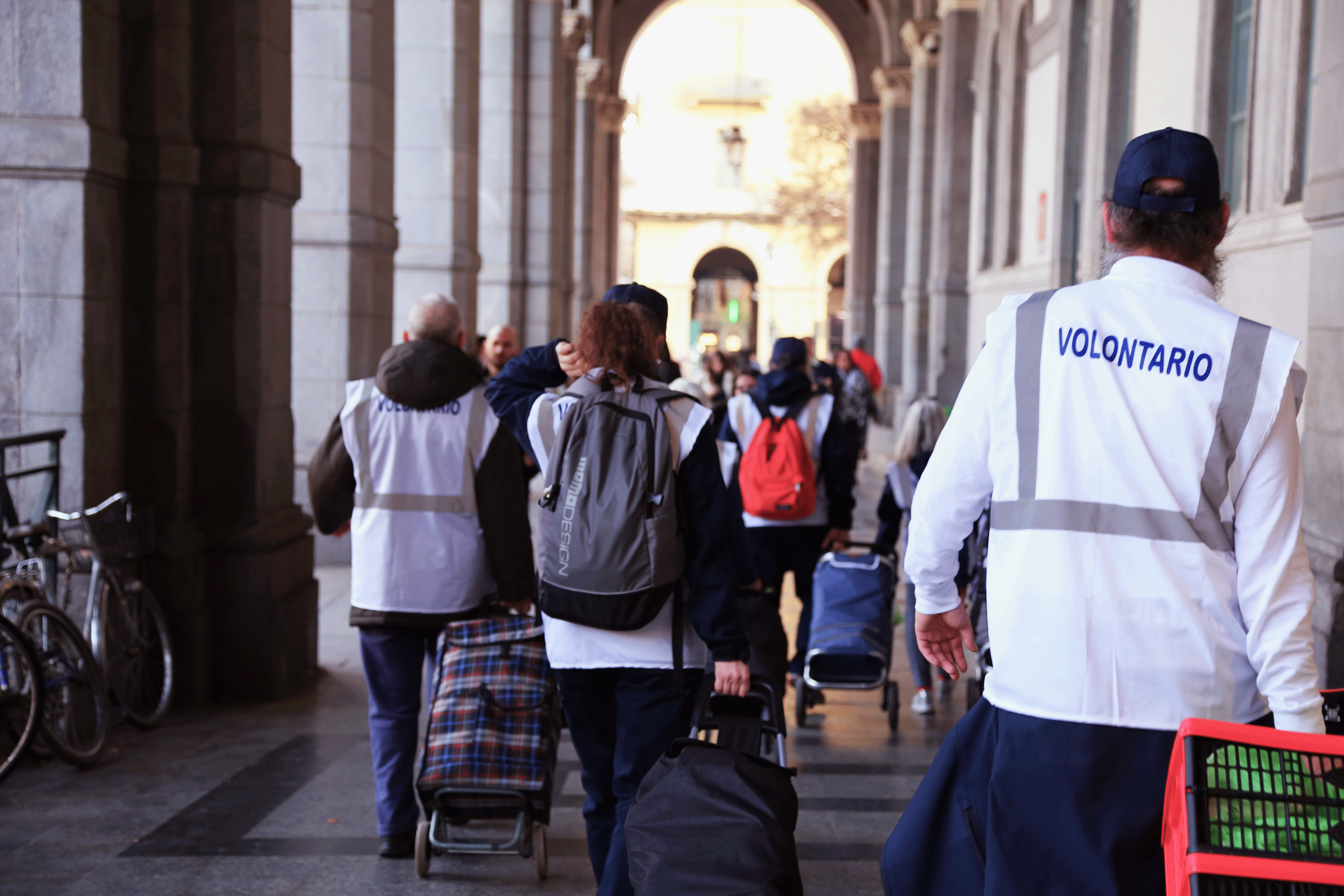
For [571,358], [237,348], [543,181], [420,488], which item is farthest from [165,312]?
[543,181]

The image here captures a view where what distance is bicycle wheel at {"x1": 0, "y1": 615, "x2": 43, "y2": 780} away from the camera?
211 inches

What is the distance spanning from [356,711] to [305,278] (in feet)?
14.3

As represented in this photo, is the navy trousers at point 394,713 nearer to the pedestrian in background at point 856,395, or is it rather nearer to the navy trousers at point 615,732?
the navy trousers at point 615,732

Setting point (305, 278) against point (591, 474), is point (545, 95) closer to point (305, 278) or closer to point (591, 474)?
point (305, 278)

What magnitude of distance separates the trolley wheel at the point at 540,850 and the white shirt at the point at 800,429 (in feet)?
9.83

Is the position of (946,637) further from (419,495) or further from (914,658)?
(914,658)

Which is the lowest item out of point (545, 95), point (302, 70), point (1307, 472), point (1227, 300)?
point (1307, 472)

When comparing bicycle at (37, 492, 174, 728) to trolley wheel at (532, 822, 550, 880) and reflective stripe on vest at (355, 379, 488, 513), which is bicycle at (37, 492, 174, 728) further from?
trolley wheel at (532, 822, 550, 880)

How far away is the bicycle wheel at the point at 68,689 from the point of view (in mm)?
5652

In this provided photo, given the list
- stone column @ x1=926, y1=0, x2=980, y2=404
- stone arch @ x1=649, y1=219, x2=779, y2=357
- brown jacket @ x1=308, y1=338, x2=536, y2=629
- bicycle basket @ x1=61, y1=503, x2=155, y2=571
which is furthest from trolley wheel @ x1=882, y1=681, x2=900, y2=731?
stone arch @ x1=649, y1=219, x2=779, y2=357

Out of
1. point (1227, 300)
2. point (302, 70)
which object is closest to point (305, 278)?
point (302, 70)

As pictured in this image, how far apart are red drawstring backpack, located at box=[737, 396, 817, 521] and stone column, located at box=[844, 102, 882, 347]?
1120 inches

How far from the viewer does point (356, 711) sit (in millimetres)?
6859

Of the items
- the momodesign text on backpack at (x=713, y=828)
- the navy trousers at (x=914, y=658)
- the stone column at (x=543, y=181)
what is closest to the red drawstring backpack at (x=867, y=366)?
the stone column at (x=543, y=181)
